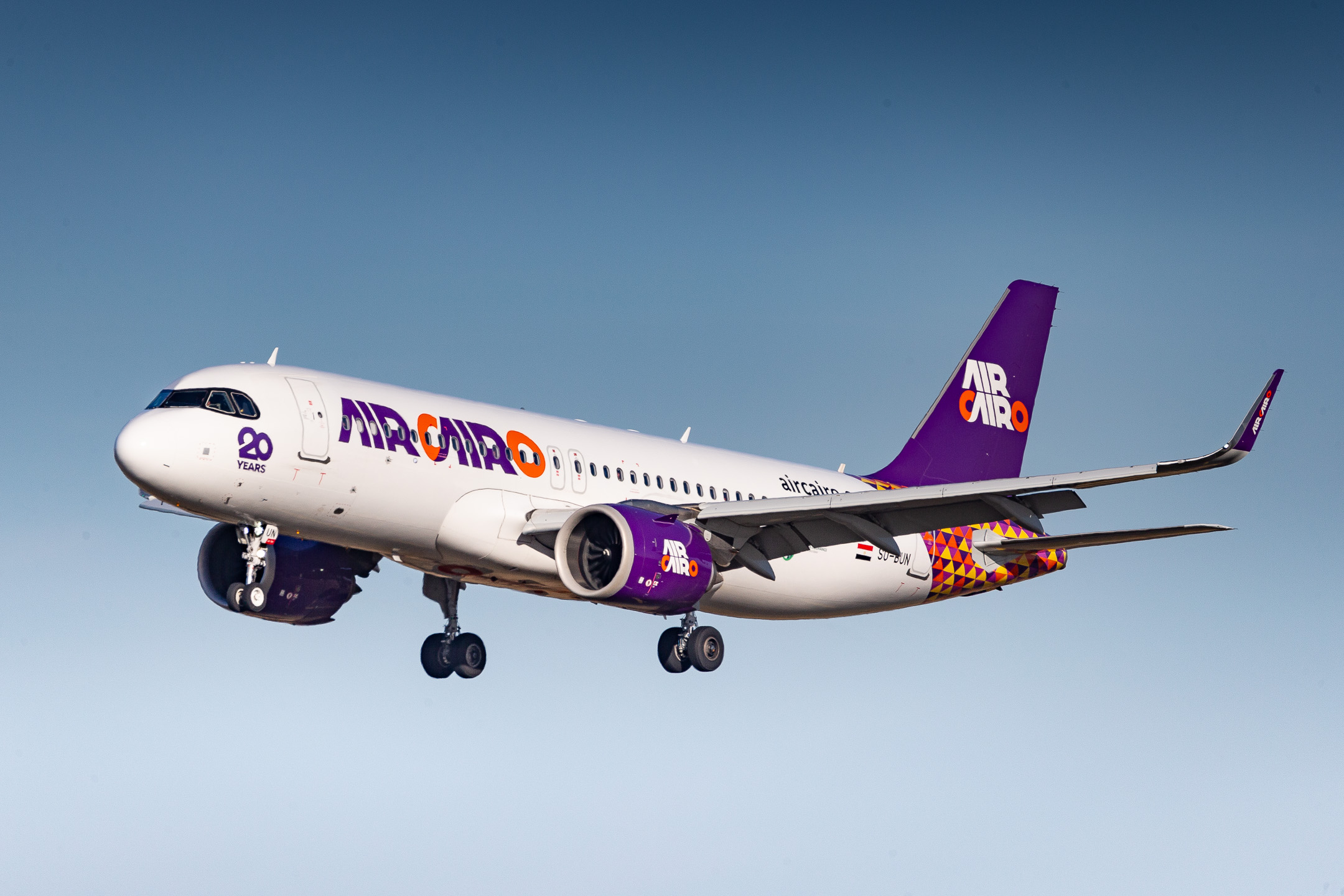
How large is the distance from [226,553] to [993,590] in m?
18.4

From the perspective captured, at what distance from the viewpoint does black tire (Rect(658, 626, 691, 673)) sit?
34625mm

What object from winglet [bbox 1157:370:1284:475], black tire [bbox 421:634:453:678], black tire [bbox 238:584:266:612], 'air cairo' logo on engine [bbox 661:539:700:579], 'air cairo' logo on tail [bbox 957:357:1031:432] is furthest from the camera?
'air cairo' logo on tail [bbox 957:357:1031:432]

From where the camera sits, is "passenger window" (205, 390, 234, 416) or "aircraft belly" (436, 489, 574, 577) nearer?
"passenger window" (205, 390, 234, 416)

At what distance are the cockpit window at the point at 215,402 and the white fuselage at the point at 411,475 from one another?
120 mm

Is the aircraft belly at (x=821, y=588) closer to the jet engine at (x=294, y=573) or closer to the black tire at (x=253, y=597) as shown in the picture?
the jet engine at (x=294, y=573)

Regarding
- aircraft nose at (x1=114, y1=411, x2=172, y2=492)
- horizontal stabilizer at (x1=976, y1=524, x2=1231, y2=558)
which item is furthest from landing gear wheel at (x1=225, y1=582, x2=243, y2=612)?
horizontal stabilizer at (x1=976, y1=524, x2=1231, y2=558)

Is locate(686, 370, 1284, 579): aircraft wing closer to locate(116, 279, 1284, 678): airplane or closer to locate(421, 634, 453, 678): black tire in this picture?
locate(116, 279, 1284, 678): airplane

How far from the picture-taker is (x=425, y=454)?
2995 cm

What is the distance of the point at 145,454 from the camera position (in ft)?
89.6

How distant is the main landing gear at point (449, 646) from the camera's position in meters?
36.2

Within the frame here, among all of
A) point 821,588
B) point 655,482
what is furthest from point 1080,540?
point 655,482

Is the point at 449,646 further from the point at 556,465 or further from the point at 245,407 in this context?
the point at 245,407

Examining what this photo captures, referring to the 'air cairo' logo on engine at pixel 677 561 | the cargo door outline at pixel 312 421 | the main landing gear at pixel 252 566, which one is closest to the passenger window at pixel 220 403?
the cargo door outline at pixel 312 421

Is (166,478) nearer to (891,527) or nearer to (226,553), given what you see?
(226,553)
